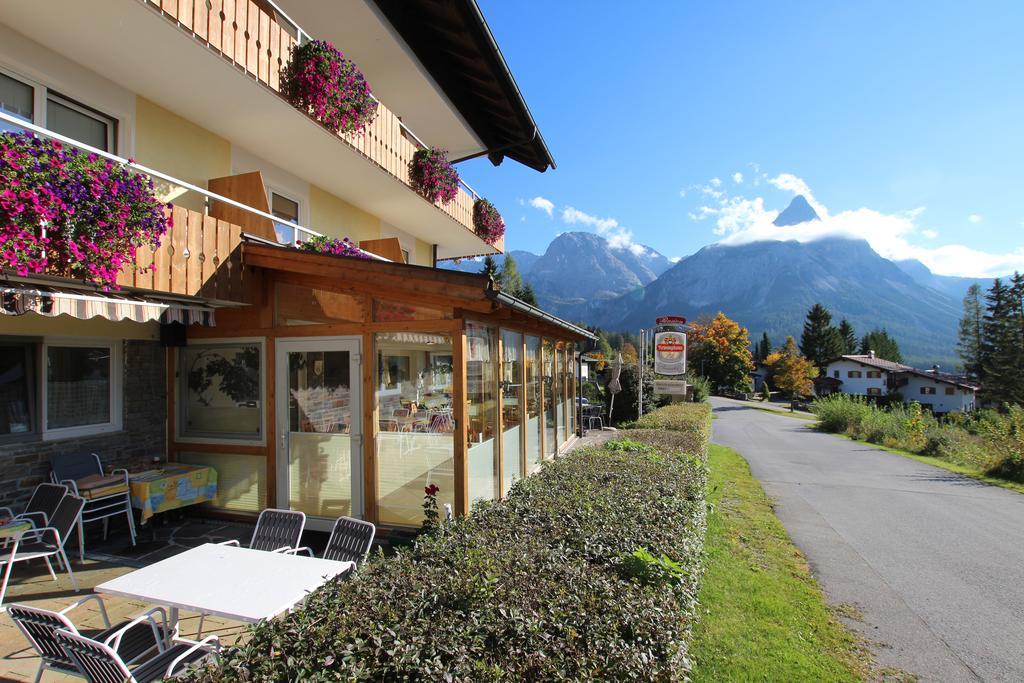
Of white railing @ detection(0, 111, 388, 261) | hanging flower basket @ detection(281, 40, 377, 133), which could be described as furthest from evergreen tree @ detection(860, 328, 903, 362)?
white railing @ detection(0, 111, 388, 261)

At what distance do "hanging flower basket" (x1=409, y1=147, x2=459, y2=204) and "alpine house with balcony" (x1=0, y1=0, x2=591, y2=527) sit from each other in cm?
200

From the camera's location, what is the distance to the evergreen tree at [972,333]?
227 feet

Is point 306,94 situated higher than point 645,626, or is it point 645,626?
point 306,94

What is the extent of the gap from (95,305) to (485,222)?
11.1 m

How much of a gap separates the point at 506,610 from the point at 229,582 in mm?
2319

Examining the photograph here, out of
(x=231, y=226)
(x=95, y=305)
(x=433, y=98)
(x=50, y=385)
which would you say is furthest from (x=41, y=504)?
(x=433, y=98)

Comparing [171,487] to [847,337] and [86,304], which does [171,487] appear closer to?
[86,304]

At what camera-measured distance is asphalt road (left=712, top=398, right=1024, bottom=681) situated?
424 cm

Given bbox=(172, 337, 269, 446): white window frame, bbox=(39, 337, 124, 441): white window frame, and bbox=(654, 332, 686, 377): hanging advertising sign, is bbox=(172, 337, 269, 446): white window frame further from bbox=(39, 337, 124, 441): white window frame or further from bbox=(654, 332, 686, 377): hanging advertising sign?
bbox=(654, 332, 686, 377): hanging advertising sign

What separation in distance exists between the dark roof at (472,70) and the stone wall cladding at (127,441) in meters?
7.55

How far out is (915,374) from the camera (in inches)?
2835

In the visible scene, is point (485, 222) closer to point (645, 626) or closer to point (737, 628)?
point (737, 628)

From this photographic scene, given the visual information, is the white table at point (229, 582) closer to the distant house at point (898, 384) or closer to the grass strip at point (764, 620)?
the grass strip at point (764, 620)

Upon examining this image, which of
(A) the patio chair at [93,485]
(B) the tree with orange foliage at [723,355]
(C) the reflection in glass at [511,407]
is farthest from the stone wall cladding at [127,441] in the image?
(B) the tree with orange foliage at [723,355]
